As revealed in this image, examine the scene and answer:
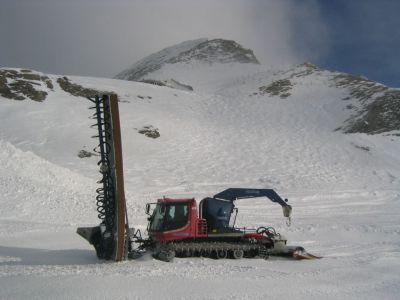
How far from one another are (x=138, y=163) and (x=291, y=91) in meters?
29.5

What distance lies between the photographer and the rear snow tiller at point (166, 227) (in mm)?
9984

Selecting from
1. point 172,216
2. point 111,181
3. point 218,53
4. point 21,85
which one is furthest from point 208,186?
point 218,53

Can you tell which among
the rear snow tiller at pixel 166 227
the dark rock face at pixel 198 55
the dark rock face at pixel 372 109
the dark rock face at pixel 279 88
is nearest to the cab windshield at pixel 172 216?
the rear snow tiller at pixel 166 227

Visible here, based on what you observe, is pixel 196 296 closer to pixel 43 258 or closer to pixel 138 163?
pixel 43 258

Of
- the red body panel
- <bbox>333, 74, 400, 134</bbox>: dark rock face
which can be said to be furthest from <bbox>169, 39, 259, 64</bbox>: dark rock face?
the red body panel

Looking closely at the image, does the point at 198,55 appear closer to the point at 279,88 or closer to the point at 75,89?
the point at 279,88

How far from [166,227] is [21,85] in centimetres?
3335

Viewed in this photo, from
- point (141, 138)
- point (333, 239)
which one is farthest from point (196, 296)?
point (141, 138)

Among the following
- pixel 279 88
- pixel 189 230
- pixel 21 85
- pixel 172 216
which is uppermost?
pixel 279 88

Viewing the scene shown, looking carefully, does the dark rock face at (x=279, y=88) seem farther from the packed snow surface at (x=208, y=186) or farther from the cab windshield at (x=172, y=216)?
the cab windshield at (x=172, y=216)

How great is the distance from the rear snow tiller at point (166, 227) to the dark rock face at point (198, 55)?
7540cm

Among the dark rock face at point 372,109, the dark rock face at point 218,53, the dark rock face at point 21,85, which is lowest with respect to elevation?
the dark rock face at point 372,109

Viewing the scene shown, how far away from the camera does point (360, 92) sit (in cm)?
4950

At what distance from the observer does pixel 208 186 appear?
2656 centimetres
